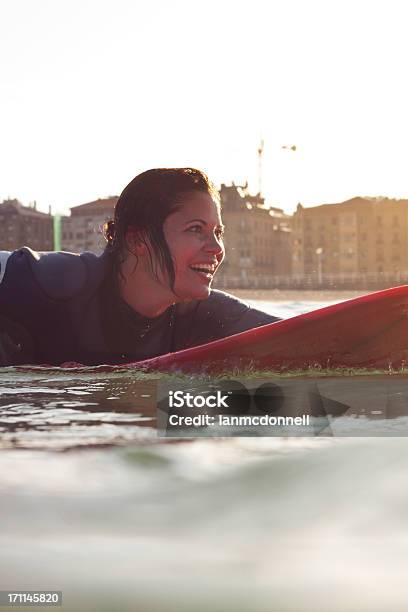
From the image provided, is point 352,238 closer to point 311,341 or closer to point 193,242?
point 311,341

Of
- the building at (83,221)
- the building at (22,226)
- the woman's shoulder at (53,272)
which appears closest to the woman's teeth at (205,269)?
the woman's shoulder at (53,272)

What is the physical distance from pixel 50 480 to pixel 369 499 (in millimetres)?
738

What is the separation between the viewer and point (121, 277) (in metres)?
3.92

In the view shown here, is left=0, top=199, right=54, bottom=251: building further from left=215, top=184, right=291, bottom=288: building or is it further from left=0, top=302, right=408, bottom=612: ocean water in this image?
left=0, top=302, right=408, bottom=612: ocean water

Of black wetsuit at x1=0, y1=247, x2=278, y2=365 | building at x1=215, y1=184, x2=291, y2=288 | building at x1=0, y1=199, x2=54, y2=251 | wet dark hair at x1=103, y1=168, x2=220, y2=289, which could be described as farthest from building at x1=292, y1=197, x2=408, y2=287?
wet dark hair at x1=103, y1=168, x2=220, y2=289

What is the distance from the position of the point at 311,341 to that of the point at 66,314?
3.80 ft

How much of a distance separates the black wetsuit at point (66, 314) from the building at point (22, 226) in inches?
2907

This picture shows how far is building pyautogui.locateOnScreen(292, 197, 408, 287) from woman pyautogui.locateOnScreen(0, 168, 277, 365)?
66912 mm

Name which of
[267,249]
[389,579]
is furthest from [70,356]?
[267,249]

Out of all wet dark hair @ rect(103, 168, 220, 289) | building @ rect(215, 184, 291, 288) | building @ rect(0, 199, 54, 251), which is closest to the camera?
wet dark hair @ rect(103, 168, 220, 289)

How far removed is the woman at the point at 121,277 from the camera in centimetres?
384

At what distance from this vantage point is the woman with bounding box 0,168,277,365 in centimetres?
384

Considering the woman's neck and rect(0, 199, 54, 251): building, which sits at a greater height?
rect(0, 199, 54, 251): building

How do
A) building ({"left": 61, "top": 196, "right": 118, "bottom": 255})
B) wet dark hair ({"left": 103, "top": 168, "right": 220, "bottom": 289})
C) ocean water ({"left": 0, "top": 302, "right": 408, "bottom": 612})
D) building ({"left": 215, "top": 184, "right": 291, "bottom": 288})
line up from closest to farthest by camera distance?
ocean water ({"left": 0, "top": 302, "right": 408, "bottom": 612})
wet dark hair ({"left": 103, "top": 168, "right": 220, "bottom": 289})
building ({"left": 215, "top": 184, "right": 291, "bottom": 288})
building ({"left": 61, "top": 196, "right": 118, "bottom": 255})
